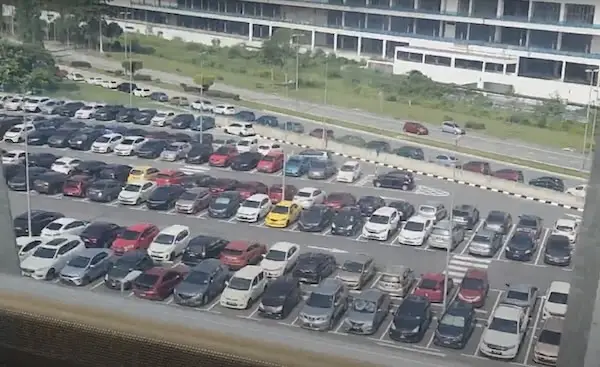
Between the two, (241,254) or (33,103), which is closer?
(241,254)

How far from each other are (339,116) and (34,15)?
1.34 m

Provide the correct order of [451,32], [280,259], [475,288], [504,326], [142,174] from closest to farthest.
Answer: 1. [504,326]
2. [475,288]
3. [451,32]
4. [280,259]
5. [142,174]

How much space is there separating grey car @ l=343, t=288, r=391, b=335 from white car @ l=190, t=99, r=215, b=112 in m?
1.34

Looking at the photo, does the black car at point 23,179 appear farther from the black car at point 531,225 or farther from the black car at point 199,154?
the black car at point 531,225

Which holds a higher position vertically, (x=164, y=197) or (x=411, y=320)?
(x=164, y=197)

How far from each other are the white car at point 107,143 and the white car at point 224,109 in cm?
46

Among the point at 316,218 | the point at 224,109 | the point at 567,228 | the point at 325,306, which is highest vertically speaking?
the point at 224,109

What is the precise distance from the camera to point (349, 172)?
3.06 meters

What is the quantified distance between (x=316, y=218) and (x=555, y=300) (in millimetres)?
956

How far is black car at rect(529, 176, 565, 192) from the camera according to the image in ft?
8.38

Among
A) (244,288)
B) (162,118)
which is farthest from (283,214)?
(162,118)

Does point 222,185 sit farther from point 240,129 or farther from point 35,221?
point 35,221

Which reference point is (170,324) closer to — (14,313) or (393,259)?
(14,313)

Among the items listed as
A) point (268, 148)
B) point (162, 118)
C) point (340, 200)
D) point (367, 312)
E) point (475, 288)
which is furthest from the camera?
point (162, 118)
